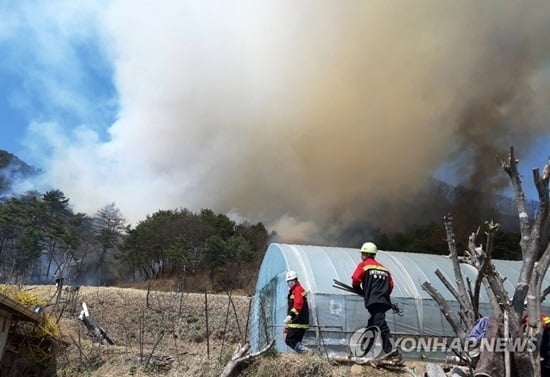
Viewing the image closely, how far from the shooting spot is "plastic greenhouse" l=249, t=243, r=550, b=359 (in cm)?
926

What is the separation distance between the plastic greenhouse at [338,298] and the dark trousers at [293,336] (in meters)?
0.40

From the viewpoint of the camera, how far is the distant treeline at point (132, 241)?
1324 inches

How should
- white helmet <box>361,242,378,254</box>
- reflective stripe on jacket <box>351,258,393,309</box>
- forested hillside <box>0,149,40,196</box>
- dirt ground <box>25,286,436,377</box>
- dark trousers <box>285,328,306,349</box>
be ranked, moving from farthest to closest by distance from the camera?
forested hillside <box>0,149,40,196</box>, dark trousers <box>285,328,306,349</box>, white helmet <box>361,242,378,254</box>, reflective stripe on jacket <box>351,258,393,309</box>, dirt ground <box>25,286,436,377</box>

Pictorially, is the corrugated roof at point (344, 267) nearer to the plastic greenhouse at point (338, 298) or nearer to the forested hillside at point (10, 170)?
the plastic greenhouse at point (338, 298)

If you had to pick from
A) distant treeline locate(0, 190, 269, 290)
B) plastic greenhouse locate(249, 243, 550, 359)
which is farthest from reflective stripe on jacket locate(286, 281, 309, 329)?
distant treeline locate(0, 190, 269, 290)

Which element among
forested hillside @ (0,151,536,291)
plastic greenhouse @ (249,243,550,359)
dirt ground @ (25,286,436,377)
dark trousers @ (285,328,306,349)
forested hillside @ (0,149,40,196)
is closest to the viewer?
dirt ground @ (25,286,436,377)

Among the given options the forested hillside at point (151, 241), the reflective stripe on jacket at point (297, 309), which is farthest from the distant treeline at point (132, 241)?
the reflective stripe on jacket at point (297, 309)

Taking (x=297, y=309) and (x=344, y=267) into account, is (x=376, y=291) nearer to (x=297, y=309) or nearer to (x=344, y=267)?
(x=297, y=309)

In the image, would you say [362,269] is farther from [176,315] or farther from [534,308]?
[176,315]

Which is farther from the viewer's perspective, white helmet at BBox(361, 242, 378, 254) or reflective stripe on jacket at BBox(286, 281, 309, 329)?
reflective stripe on jacket at BBox(286, 281, 309, 329)

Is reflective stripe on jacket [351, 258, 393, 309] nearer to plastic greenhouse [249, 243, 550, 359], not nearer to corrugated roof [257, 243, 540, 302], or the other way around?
plastic greenhouse [249, 243, 550, 359]

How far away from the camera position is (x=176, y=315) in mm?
18797

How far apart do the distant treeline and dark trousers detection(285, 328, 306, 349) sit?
22.8 m

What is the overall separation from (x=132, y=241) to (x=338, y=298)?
1309 inches
